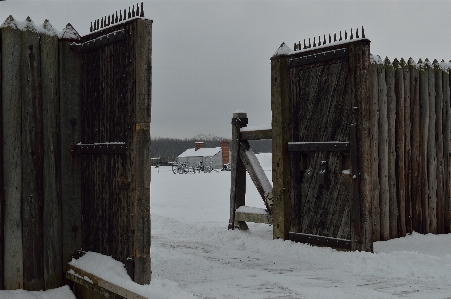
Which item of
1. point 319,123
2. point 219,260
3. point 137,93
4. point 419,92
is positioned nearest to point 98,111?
point 137,93

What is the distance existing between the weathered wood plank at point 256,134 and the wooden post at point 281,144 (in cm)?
68

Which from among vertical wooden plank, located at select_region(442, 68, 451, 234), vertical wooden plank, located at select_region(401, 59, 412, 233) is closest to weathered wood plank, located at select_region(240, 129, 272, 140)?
vertical wooden plank, located at select_region(401, 59, 412, 233)

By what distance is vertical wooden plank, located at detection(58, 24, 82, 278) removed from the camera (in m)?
5.41

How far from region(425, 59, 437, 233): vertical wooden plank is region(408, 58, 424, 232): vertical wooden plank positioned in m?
0.25

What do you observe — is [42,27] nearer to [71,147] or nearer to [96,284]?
[71,147]

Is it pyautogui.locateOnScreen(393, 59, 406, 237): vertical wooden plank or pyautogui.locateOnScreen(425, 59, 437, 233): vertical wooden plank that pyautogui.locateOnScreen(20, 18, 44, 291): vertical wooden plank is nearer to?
pyautogui.locateOnScreen(393, 59, 406, 237): vertical wooden plank

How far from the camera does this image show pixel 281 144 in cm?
734

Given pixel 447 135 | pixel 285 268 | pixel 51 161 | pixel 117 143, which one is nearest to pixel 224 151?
pixel 447 135

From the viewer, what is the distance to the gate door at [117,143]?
4555 millimetres

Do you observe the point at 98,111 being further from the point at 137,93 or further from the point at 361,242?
the point at 361,242


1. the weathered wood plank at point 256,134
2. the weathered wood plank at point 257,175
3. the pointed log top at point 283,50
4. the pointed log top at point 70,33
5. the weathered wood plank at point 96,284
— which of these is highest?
the pointed log top at point 283,50

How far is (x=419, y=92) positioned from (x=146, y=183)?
502 cm

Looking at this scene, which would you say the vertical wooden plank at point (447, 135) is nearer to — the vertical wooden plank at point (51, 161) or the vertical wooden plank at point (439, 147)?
the vertical wooden plank at point (439, 147)

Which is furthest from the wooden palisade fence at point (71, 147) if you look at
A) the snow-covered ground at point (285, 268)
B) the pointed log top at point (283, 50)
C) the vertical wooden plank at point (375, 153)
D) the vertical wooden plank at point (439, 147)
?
the vertical wooden plank at point (439, 147)
